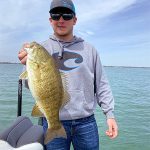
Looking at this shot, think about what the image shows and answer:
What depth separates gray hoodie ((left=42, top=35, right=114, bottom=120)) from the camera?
3812 millimetres

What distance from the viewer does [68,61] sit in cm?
387

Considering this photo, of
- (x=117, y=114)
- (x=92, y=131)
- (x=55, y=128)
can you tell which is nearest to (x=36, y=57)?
(x=55, y=128)

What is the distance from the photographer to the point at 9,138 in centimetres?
335

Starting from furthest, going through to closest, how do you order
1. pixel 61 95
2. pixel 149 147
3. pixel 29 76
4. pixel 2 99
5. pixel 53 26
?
1. pixel 2 99
2. pixel 149 147
3. pixel 53 26
4. pixel 61 95
5. pixel 29 76

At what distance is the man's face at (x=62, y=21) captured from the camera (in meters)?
3.72

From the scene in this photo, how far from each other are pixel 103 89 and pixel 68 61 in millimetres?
584

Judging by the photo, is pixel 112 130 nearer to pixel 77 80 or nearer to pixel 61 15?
pixel 77 80

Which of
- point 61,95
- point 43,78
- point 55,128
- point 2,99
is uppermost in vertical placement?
point 43,78

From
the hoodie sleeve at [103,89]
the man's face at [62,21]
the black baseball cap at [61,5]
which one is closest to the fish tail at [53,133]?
the hoodie sleeve at [103,89]

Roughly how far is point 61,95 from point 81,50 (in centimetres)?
97

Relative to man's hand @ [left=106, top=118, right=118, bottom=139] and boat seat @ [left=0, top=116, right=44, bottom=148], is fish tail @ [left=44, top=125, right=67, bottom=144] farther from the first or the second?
man's hand @ [left=106, top=118, right=118, bottom=139]

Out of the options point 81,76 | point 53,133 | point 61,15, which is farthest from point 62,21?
point 53,133

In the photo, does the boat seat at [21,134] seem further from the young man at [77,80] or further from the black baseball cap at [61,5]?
the black baseball cap at [61,5]

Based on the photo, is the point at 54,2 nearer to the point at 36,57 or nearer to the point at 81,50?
the point at 81,50
